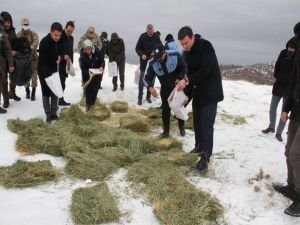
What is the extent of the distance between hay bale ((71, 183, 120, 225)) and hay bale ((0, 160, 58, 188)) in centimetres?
59

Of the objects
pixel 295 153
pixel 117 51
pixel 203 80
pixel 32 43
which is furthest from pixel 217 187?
pixel 117 51

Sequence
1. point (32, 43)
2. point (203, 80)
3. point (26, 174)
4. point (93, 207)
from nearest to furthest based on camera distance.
A: point (93, 207) < point (26, 174) < point (203, 80) < point (32, 43)

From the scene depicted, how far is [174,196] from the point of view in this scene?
420 cm

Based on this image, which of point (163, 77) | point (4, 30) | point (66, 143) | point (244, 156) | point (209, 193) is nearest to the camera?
point (209, 193)

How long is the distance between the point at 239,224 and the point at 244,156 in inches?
84.7

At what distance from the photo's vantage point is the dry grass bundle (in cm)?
389

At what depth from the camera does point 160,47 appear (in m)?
6.18

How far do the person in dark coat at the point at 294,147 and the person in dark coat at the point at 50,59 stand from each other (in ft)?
13.6

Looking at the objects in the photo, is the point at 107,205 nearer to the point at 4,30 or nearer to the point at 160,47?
the point at 160,47

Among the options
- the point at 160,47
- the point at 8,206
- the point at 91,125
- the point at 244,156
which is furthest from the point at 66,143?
the point at 244,156

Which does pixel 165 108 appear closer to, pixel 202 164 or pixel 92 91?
pixel 202 164

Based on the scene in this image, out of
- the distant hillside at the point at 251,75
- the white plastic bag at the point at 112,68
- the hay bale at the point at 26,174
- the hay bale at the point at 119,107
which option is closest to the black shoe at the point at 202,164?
the hay bale at the point at 26,174

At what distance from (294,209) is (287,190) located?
434 millimetres

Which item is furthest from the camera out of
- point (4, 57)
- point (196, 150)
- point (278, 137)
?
point (4, 57)
